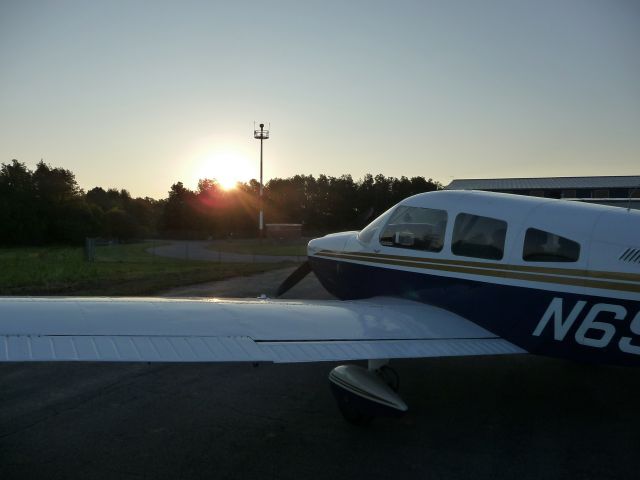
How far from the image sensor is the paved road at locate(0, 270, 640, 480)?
13.2 feet

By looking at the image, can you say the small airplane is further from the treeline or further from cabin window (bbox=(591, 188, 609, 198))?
the treeline

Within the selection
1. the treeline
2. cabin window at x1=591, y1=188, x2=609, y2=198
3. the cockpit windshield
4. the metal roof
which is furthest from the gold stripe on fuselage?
the treeline

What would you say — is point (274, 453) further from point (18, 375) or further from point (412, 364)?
point (18, 375)

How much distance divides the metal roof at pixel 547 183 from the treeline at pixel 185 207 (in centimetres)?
1327

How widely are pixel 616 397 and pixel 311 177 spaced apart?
97079 mm

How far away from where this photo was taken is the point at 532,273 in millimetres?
4844

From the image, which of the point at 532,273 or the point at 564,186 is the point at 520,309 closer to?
the point at 532,273

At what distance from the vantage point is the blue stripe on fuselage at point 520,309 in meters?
4.45

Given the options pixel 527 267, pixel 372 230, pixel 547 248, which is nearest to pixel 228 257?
pixel 372 230

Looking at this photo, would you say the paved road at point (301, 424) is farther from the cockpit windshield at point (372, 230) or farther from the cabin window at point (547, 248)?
the cockpit windshield at point (372, 230)

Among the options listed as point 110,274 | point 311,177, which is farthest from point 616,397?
point 311,177

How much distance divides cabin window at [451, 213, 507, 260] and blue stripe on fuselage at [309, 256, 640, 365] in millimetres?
297

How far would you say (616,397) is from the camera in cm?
569

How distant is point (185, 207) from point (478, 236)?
7552cm
